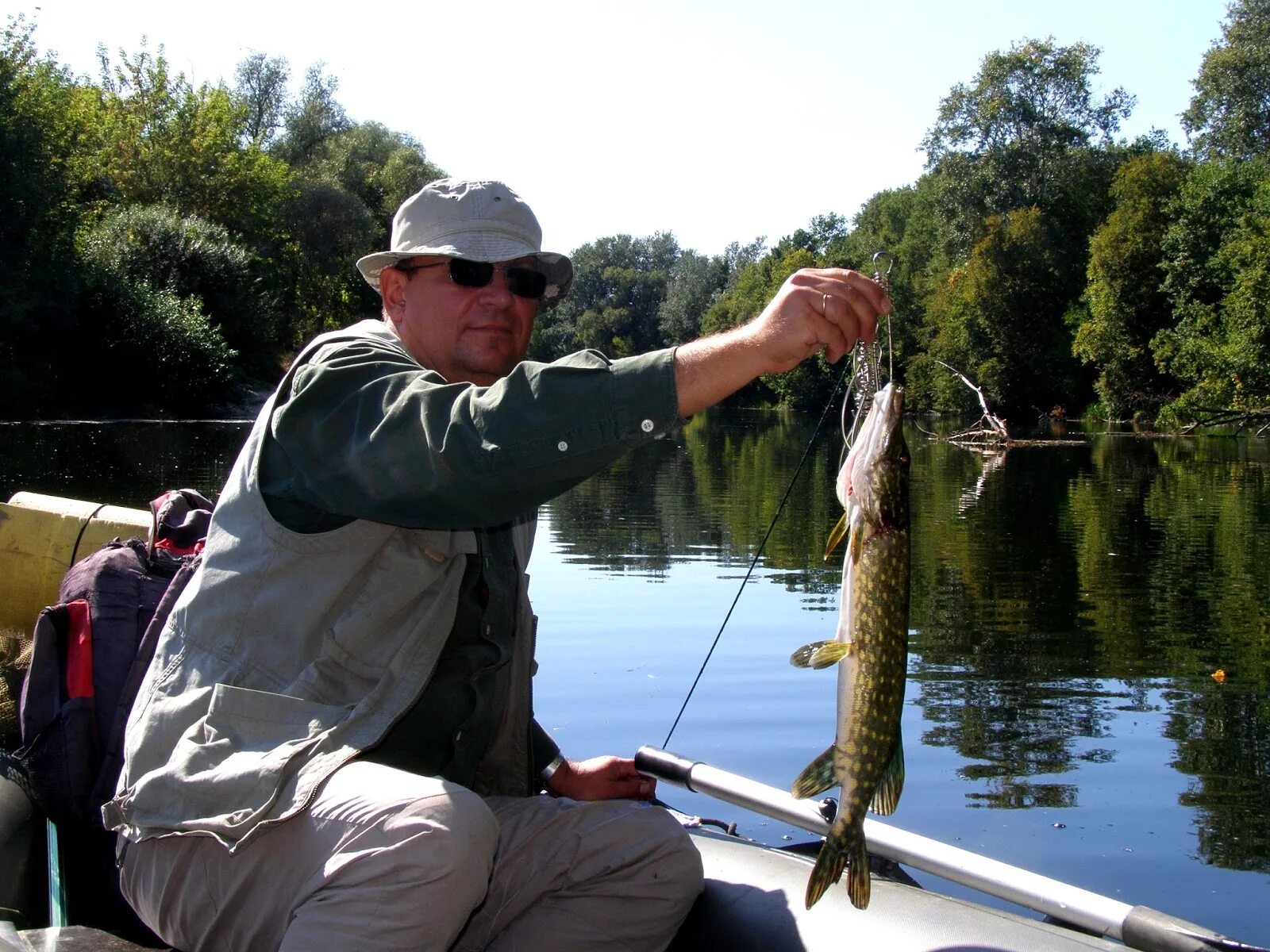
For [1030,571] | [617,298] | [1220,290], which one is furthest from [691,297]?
[1030,571]

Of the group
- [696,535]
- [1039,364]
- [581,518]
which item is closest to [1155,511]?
[696,535]

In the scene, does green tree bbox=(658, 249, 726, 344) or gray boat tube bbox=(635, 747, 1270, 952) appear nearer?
gray boat tube bbox=(635, 747, 1270, 952)

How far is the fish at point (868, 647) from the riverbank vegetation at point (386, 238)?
32.5 meters

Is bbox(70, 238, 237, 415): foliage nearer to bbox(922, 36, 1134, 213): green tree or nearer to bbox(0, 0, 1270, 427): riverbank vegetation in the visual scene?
bbox(0, 0, 1270, 427): riverbank vegetation

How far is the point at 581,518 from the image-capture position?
58.8 ft

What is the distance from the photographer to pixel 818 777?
286 cm

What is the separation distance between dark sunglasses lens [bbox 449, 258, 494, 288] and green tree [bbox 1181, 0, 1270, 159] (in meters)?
47.2

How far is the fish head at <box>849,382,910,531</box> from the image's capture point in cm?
270

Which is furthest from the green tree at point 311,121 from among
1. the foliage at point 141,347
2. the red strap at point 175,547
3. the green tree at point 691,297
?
the red strap at point 175,547

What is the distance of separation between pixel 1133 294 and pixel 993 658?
128ft

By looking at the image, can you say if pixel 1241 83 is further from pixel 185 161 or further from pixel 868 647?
pixel 868 647

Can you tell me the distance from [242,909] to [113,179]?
4623 cm

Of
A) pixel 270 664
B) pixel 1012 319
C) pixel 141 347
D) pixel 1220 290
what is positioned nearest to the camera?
pixel 270 664

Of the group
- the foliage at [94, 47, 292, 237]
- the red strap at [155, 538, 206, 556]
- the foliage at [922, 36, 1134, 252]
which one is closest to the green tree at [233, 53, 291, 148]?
the foliage at [94, 47, 292, 237]
